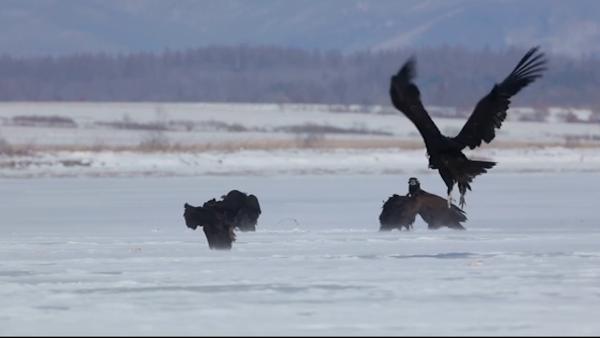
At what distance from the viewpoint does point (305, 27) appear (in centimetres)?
19612

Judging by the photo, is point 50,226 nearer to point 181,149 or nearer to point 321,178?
point 321,178

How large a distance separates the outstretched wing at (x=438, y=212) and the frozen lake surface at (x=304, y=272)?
16 centimetres

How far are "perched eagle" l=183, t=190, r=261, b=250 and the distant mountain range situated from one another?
14423 centimetres

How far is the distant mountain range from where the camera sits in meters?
168

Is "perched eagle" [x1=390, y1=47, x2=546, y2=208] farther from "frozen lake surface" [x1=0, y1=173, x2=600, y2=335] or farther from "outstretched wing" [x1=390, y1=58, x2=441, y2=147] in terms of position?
"frozen lake surface" [x1=0, y1=173, x2=600, y2=335]

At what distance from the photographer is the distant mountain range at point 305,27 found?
167500 mm

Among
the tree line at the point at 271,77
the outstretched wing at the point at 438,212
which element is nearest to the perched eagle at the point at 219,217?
the outstretched wing at the point at 438,212

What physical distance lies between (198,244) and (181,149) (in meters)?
20.0

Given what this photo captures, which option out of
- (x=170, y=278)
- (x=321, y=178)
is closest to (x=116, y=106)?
(x=321, y=178)

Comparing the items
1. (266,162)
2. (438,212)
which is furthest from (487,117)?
(266,162)

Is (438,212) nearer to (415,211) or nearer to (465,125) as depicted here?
(415,211)

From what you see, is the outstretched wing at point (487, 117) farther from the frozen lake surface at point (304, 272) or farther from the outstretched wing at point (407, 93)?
the frozen lake surface at point (304, 272)

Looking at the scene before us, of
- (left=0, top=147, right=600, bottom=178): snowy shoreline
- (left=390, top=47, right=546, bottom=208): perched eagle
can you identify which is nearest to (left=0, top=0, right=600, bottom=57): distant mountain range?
(left=0, top=147, right=600, bottom=178): snowy shoreline

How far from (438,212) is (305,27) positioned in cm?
18097
